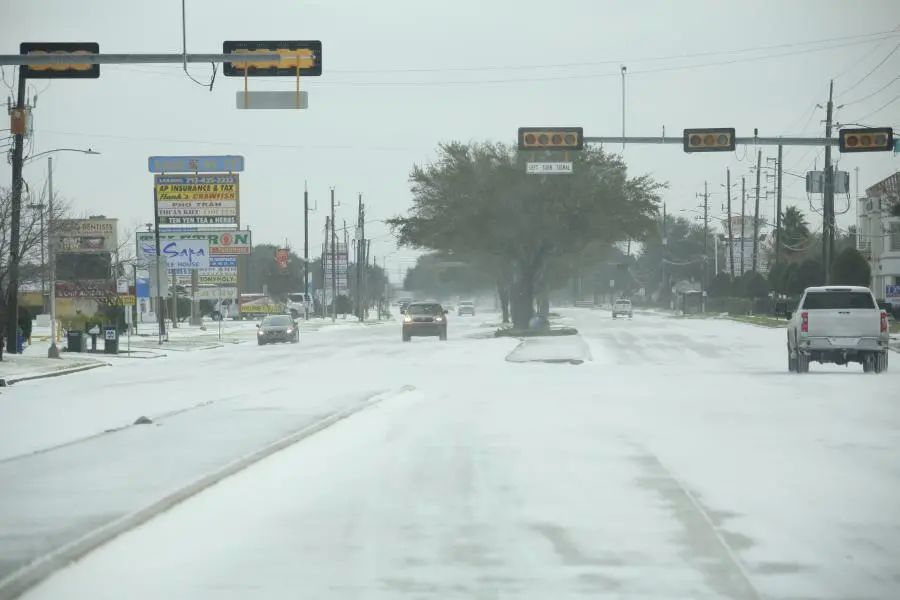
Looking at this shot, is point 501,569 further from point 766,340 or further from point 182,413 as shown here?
point 766,340

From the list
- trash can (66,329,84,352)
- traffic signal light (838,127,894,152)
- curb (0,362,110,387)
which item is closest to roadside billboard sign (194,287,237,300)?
trash can (66,329,84,352)

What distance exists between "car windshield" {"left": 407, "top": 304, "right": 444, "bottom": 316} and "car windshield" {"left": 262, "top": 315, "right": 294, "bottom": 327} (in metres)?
6.06

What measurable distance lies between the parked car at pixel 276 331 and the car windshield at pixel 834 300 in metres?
36.2

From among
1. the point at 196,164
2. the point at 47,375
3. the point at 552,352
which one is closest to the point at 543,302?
the point at 196,164

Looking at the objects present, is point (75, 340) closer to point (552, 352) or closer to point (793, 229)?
point (552, 352)

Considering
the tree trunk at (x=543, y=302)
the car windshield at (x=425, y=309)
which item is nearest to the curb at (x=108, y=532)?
the car windshield at (x=425, y=309)

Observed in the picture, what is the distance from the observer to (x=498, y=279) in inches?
4257

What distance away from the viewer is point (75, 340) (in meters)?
54.0

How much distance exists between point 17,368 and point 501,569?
3423 centimetres

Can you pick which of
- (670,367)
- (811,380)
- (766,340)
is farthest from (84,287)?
(811,380)

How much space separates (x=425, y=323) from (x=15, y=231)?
2466 centimetres

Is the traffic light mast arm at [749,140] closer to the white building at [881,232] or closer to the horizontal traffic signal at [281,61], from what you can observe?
A: the horizontal traffic signal at [281,61]

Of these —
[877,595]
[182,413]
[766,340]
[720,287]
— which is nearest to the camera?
[877,595]

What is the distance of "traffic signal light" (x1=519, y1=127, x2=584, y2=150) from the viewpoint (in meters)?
38.3
